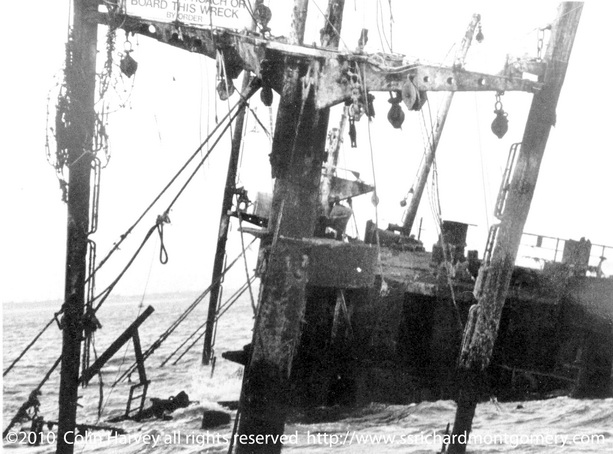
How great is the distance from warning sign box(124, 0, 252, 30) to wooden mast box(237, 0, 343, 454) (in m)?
1.01

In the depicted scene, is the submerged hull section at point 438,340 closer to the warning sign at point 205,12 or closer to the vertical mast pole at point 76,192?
the vertical mast pole at point 76,192

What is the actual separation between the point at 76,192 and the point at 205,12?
2.83 metres

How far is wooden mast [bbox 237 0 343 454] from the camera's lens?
19.8 feet

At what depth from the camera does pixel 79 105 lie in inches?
288

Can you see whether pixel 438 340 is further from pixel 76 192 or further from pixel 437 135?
pixel 76 192

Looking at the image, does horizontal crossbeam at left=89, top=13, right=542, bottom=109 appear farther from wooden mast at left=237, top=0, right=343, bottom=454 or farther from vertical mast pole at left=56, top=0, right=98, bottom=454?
vertical mast pole at left=56, top=0, right=98, bottom=454

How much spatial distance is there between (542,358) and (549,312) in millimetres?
1038

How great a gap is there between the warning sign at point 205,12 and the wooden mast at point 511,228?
393 cm

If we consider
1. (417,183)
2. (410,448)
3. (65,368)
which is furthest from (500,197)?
(417,183)

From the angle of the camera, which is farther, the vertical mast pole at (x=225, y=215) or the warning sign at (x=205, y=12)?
the vertical mast pole at (x=225, y=215)

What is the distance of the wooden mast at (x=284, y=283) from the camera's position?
6.04 meters

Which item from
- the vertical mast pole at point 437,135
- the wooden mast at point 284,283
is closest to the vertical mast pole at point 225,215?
the vertical mast pole at point 437,135

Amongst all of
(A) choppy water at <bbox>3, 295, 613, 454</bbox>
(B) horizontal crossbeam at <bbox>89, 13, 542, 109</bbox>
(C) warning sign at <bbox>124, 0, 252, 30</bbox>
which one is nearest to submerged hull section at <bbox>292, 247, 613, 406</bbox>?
(A) choppy water at <bbox>3, 295, 613, 454</bbox>

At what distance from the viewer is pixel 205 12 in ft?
22.0
